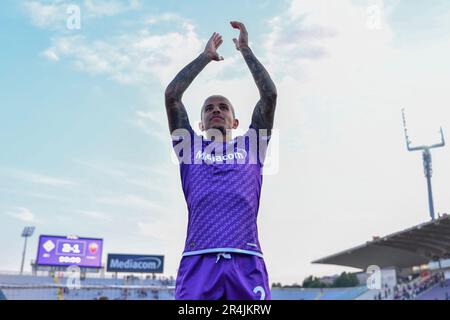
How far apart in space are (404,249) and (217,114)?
39.5 meters

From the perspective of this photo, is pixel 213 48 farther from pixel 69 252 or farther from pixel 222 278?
pixel 69 252

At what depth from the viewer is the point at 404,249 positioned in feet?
128

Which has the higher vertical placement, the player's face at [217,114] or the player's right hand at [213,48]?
the player's right hand at [213,48]

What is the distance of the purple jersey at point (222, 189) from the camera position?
113 inches

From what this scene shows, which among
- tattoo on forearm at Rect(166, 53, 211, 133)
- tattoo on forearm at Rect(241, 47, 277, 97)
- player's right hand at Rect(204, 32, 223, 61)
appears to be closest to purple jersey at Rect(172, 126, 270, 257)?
tattoo on forearm at Rect(166, 53, 211, 133)

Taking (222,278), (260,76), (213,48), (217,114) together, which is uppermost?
(213,48)

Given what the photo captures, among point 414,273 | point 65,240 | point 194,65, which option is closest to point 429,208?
point 414,273

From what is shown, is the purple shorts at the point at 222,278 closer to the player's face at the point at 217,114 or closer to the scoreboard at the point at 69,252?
the player's face at the point at 217,114

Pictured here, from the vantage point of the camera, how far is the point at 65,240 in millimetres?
41875

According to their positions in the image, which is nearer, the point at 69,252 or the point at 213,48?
the point at 213,48

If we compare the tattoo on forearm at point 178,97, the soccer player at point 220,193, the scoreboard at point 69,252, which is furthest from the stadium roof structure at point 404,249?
the tattoo on forearm at point 178,97

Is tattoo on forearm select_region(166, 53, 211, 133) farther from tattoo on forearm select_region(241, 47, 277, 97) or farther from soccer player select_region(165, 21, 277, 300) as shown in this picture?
tattoo on forearm select_region(241, 47, 277, 97)

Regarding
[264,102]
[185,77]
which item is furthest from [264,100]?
[185,77]
